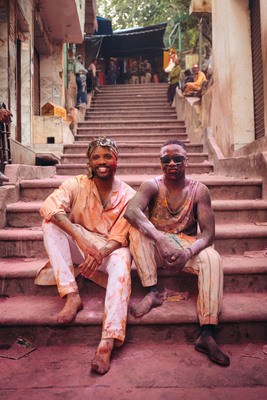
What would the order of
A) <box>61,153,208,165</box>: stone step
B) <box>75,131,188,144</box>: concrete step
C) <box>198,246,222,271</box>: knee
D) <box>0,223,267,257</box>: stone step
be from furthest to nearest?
<box>75,131,188,144</box>: concrete step, <box>61,153,208,165</box>: stone step, <box>0,223,267,257</box>: stone step, <box>198,246,222,271</box>: knee

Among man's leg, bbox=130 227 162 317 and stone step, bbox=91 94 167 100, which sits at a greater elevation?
stone step, bbox=91 94 167 100

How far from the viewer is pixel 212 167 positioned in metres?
5.68

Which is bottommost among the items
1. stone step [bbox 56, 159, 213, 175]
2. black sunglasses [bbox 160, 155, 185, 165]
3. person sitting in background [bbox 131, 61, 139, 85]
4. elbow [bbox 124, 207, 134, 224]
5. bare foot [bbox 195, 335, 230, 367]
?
bare foot [bbox 195, 335, 230, 367]

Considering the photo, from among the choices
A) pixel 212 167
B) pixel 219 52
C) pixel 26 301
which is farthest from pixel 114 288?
pixel 219 52

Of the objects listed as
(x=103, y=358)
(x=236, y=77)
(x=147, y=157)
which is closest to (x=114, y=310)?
(x=103, y=358)

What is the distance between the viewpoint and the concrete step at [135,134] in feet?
25.2

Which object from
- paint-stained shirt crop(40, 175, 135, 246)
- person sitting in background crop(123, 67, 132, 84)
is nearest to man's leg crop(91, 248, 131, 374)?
paint-stained shirt crop(40, 175, 135, 246)

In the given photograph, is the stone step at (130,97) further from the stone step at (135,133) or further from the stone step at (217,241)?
the stone step at (217,241)

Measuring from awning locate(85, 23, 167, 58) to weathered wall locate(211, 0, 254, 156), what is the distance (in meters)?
14.3

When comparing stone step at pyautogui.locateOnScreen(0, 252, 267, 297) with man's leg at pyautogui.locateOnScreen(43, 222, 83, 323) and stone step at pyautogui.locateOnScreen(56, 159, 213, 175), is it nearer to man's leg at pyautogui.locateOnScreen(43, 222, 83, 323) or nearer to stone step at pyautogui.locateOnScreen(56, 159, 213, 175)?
man's leg at pyautogui.locateOnScreen(43, 222, 83, 323)

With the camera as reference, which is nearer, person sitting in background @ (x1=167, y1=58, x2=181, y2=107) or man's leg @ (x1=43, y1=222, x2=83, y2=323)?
man's leg @ (x1=43, y1=222, x2=83, y2=323)

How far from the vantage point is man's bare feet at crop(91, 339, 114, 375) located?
1951 millimetres

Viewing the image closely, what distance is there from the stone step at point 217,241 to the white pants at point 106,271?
25.5 inches

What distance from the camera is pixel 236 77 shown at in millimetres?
5312
